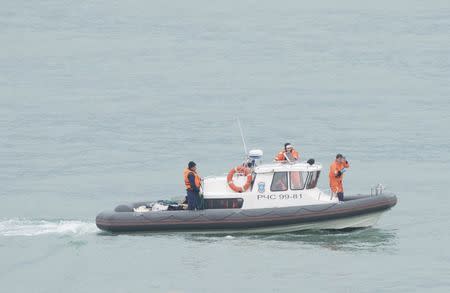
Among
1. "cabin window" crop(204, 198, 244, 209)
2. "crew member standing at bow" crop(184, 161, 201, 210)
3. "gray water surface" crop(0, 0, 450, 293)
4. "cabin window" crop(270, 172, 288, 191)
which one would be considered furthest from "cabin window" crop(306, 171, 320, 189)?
"crew member standing at bow" crop(184, 161, 201, 210)

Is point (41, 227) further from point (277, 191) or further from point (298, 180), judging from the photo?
point (298, 180)

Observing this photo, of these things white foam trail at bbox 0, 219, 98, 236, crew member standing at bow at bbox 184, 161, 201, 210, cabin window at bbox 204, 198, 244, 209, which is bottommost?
white foam trail at bbox 0, 219, 98, 236

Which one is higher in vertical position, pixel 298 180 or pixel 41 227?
pixel 298 180

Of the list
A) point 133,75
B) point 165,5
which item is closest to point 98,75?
point 133,75

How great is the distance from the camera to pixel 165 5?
2351 inches

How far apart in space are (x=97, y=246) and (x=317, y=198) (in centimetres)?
519

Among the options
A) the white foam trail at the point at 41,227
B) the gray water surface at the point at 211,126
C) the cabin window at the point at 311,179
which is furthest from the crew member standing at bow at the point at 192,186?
the cabin window at the point at 311,179

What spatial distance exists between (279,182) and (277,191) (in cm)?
21

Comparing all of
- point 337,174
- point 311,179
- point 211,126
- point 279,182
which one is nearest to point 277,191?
point 279,182

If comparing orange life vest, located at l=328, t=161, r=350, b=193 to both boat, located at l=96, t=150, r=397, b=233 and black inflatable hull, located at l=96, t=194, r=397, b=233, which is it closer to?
boat, located at l=96, t=150, r=397, b=233

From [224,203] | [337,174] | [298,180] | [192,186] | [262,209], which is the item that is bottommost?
[262,209]

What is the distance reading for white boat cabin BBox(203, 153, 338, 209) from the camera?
2745 cm

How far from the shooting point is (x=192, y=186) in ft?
89.5

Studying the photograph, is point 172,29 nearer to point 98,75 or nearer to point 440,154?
point 98,75
